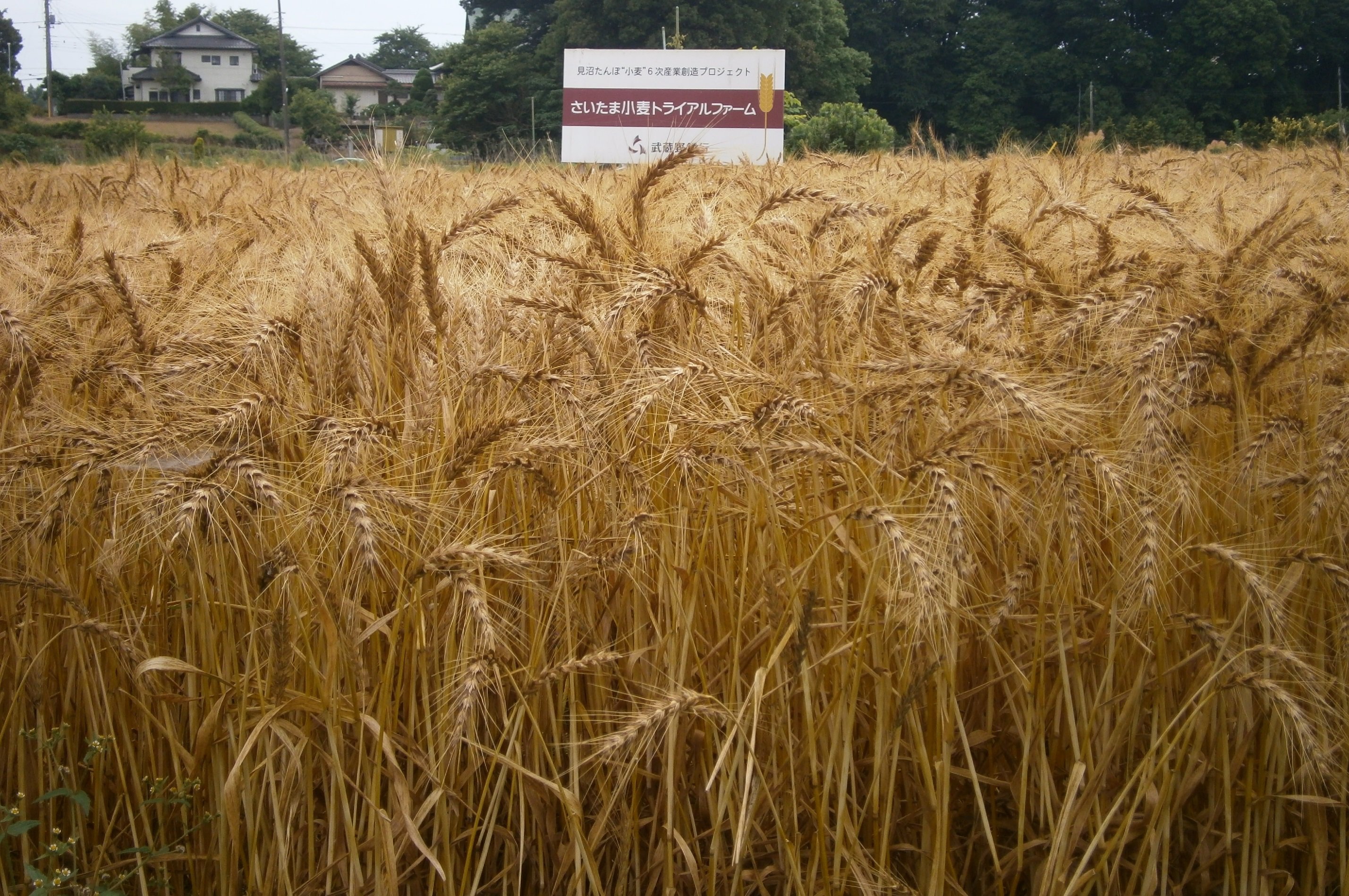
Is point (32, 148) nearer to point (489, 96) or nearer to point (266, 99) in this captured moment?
point (489, 96)

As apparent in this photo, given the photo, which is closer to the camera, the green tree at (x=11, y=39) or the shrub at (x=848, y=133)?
the shrub at (x=848, y=133)

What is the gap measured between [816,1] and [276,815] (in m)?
35.3

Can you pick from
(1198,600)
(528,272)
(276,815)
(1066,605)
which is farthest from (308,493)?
(1198,600)

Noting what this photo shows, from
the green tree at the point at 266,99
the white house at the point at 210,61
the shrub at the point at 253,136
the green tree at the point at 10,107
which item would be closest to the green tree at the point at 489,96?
the shrub at the point at 253,136

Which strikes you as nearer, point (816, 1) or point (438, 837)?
point (438, 837)

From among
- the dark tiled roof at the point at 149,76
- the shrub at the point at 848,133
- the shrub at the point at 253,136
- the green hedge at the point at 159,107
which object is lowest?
the shrub at the point at 848,133

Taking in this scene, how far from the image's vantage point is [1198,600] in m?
1.90

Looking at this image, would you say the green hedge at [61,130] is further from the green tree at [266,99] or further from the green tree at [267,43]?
the green tree at [267,43]

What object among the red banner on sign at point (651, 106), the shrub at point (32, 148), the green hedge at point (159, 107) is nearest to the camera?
the red banner on sign at point (651, 106)

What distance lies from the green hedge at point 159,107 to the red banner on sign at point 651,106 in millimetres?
36575

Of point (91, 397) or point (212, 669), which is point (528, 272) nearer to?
point (91, 397)

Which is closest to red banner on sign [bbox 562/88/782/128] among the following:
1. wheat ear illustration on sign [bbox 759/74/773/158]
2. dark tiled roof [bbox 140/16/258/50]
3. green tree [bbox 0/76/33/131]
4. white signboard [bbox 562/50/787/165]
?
white signboard [bbox 562/50/787/165]

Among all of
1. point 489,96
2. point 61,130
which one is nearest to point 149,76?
point 61,130

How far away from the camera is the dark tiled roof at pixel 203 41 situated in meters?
74.8
